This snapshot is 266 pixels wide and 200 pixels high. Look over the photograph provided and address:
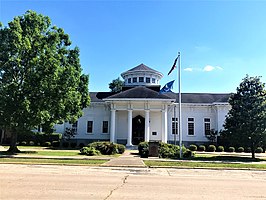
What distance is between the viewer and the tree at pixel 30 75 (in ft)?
71.8

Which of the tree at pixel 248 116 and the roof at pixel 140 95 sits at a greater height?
the roof at pixel 140 95

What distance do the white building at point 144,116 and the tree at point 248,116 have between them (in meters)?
11.8

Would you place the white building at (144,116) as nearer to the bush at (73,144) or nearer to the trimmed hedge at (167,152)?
the bush at (73,144)

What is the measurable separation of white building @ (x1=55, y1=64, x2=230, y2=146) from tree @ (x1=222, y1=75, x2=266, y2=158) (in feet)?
38.7

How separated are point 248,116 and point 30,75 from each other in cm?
1924

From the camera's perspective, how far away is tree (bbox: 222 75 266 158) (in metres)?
22.5

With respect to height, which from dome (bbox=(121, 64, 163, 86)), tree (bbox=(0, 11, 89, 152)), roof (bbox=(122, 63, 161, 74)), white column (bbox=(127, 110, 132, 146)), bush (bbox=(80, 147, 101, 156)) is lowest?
bush (bbox=(80, 147, 101, 156))

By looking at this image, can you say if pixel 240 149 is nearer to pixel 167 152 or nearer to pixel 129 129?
pixel 129 129

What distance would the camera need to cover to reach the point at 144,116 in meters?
38.0

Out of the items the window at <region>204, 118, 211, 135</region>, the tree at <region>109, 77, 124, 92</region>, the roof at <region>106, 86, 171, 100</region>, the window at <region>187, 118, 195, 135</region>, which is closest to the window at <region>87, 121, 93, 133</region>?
the roof at <region>106, 86, 171, 100</region>

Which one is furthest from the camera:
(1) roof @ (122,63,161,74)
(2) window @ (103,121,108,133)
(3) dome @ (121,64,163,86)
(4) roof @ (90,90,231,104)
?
(1) roof @ (122,63,161,74)

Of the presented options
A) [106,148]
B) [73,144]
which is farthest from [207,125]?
[106,148]

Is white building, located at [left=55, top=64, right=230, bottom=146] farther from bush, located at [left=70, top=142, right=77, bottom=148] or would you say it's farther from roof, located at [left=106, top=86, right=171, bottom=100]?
bush, located at [left=70, top=142, right=77, bottom=148]

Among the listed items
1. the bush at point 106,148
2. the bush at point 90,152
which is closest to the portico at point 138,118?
the bush at point 106,148
